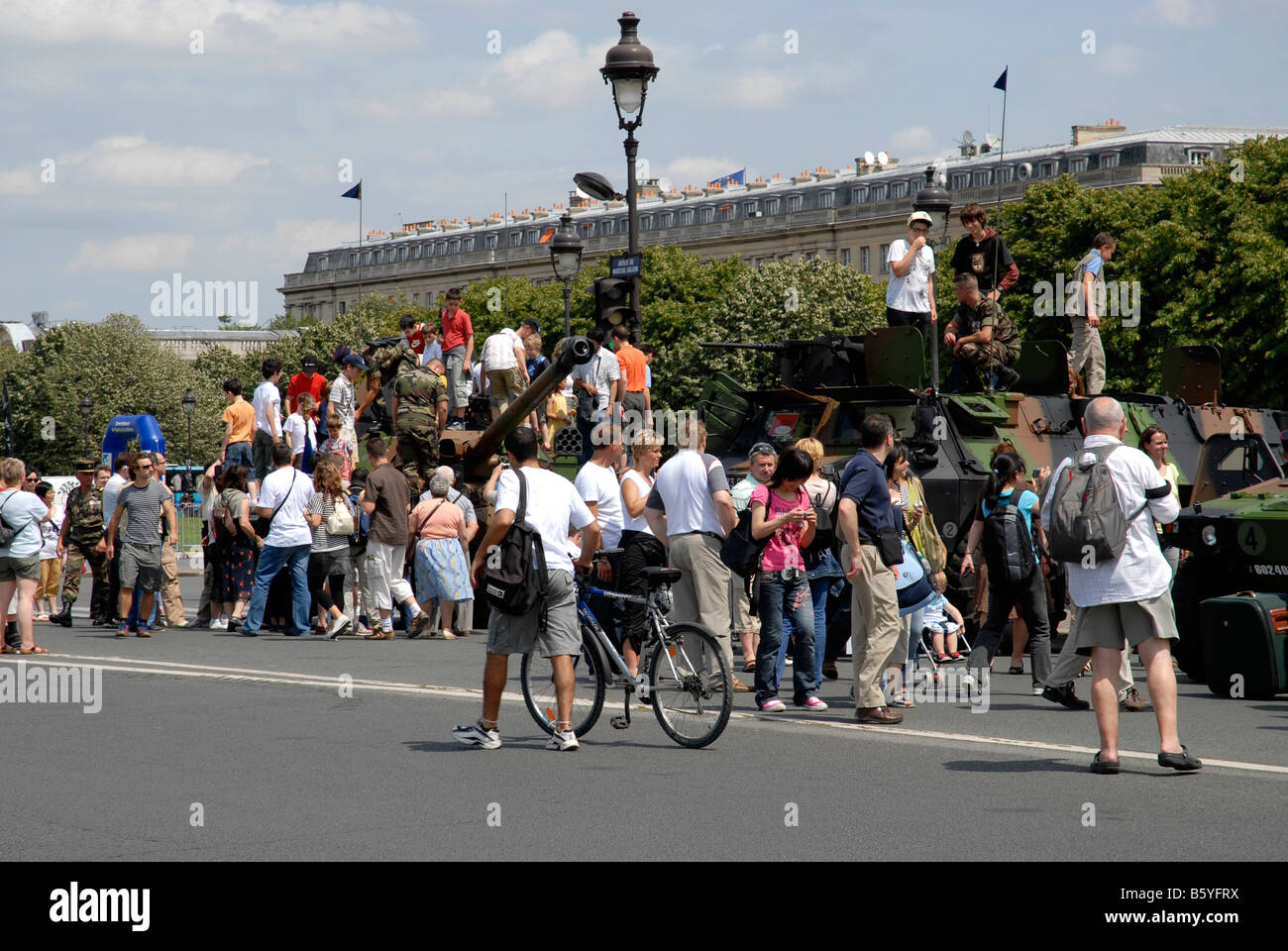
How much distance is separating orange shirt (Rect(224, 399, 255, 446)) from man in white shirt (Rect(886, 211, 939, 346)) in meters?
8.27

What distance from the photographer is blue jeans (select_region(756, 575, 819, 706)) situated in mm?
11398

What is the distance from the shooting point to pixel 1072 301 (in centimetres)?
1964

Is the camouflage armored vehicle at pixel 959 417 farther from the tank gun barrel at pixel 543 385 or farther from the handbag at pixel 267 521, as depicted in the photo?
the handbag at pixel 267 521

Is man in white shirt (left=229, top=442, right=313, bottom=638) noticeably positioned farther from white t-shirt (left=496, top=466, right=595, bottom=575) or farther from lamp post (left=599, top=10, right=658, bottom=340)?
white t-shirt (left=496, top=466, right=595, bottom=575)

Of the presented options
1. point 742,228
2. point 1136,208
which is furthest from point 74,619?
point 742,228

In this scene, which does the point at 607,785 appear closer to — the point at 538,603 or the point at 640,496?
the point at 538,603

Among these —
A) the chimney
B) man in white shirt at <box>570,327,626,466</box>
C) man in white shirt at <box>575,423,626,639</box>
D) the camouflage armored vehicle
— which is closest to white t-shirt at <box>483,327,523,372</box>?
man in white shirt at <box>570,327,626,466</box>

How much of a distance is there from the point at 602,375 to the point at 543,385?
27.1 feet

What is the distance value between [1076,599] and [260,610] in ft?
36.7

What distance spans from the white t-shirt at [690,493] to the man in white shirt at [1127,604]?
11.3 ft

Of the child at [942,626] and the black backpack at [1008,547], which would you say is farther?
the child at [942,626]

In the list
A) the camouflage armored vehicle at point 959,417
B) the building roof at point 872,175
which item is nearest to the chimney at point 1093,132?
the building roof at point 872,175

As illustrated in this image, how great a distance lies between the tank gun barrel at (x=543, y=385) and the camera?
35.5 feet

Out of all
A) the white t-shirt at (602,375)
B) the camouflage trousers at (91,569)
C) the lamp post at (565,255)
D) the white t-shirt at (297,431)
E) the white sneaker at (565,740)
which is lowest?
the white sneaker at (565,740)
